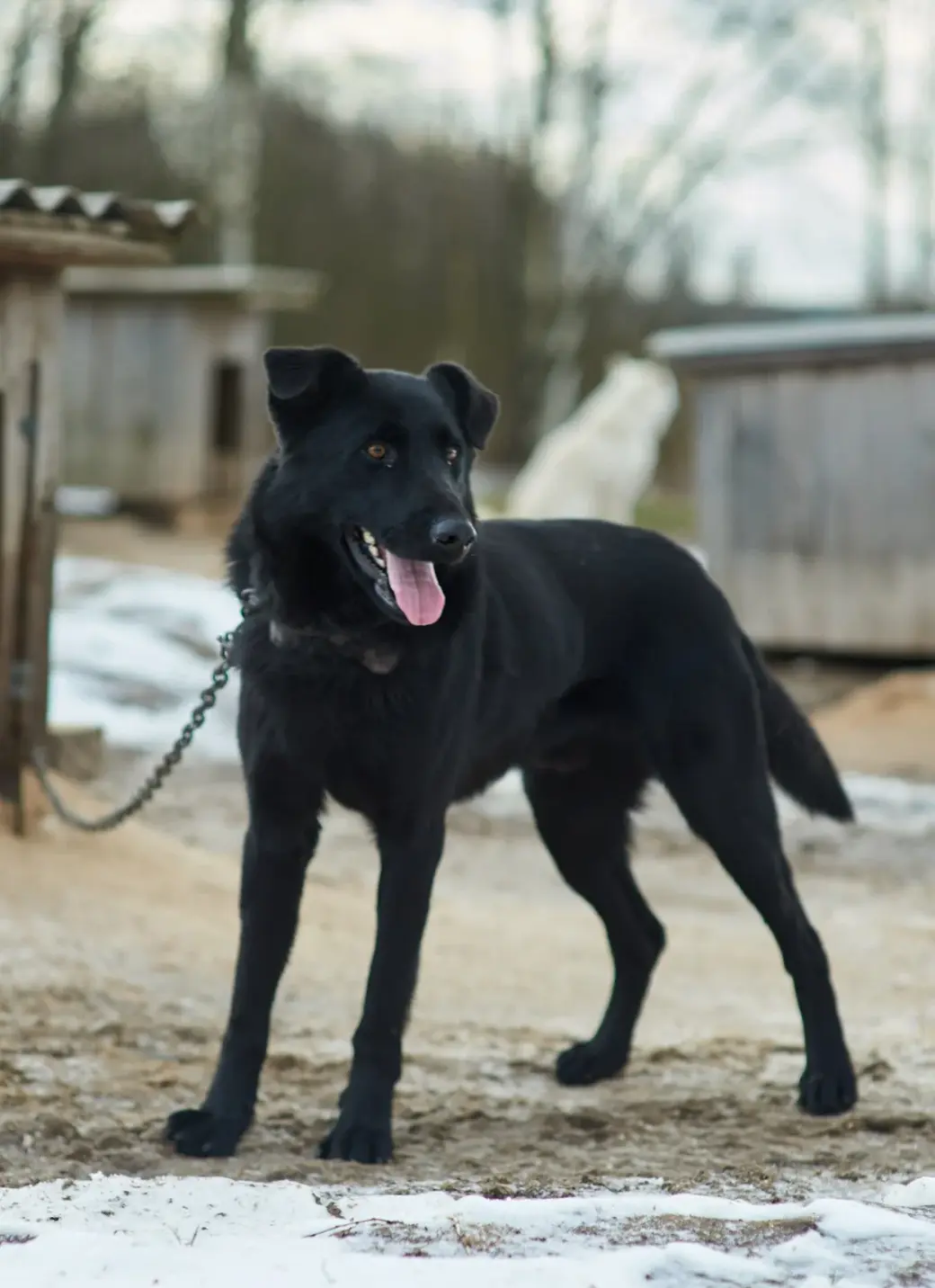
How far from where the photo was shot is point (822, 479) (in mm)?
12023

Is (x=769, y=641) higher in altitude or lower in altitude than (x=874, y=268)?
lower

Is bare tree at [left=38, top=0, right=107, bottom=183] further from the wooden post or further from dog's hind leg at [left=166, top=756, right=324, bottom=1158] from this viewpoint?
dog's hind leg at [left=166, top=756, right=324, bottom=1158]

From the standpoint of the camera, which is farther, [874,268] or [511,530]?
[874,268]

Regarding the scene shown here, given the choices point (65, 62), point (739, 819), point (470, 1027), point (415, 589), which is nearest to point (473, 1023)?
point (470, 1027)

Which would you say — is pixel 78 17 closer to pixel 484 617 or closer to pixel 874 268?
pixel 874 268

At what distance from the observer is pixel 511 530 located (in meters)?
4.38

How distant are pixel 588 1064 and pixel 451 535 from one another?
1.81 metres

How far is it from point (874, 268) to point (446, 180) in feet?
26.9

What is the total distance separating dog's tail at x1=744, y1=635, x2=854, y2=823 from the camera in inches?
190

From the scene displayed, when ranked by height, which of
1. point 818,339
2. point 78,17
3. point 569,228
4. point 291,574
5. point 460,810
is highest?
point 78,17

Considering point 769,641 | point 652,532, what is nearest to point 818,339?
point 769,641

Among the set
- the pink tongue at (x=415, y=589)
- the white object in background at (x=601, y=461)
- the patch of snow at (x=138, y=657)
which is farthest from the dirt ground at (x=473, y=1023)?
the white object in background at (x=601, y=461)

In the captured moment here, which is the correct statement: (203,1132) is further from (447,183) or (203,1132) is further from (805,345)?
(447,183)

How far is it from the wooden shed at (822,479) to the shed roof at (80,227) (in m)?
6.48
